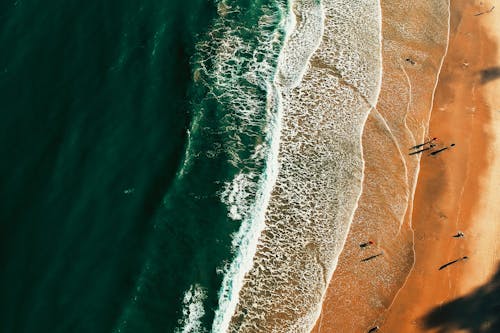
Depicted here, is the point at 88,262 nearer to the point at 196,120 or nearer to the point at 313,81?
the point at 196,120

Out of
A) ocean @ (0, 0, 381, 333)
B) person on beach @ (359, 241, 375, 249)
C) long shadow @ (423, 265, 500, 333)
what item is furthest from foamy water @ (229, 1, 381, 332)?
long shadow @ (423, 265, 500, 333)

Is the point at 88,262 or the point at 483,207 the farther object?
the point at 483,207

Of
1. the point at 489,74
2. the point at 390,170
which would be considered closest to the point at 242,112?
the point at 390,170

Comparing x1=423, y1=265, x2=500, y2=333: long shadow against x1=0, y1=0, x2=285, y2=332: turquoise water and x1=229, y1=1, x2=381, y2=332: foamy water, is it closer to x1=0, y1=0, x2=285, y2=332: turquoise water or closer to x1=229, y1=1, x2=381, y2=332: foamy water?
x1=229, y1=1, x2=381, y2=332: foamy water

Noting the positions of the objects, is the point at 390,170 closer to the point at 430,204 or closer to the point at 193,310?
the point at 430,204

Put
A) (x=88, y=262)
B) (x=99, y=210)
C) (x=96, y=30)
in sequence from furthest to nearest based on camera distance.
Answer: (x=96, y=30), (x=99, y=210), (x=88, y=262)

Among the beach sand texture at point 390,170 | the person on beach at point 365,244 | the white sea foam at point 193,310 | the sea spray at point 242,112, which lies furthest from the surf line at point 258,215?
the person on beach at point 365,244

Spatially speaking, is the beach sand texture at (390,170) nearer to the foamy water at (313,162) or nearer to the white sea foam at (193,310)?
the foamy water at (313,162)

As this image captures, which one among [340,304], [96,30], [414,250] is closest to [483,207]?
[414,250]
